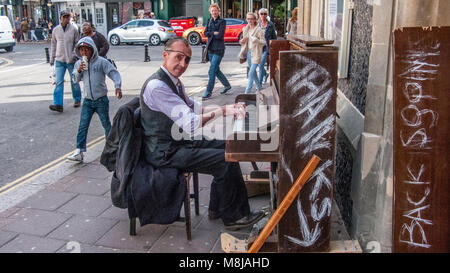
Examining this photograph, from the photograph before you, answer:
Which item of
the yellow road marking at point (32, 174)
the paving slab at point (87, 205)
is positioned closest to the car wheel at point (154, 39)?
the yellow road marking at point (32, 174)

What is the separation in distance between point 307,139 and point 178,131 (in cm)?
130

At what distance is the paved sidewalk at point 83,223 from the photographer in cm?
369

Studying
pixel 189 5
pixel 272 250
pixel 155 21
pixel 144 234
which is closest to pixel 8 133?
pixel 144 234

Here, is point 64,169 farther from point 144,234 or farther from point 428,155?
point 428,155

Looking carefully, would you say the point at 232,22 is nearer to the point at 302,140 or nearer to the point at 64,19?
the point at 64,19

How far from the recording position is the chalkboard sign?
246cm

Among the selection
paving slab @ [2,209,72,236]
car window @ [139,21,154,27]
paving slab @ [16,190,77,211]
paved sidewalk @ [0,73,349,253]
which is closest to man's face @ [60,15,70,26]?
paved sidewalk @ [0,73,349,253]

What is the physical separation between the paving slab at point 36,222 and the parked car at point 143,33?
2260 cm

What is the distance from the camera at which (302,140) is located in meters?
2.87

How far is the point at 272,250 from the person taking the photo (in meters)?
3.17

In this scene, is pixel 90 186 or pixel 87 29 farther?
pixel 87 29

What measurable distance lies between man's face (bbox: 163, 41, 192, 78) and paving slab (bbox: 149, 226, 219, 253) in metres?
1.39

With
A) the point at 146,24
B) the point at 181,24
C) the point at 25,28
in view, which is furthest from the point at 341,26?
the point at 25,28

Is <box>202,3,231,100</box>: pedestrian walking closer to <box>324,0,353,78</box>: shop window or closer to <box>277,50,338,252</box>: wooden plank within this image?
<box>324,0,353,78</box>: shop window
